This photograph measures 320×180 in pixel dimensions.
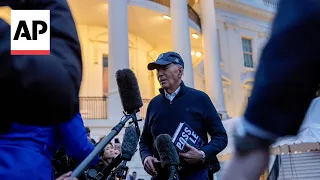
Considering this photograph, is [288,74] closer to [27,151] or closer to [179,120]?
[27,151]

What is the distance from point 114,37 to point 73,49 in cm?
1459

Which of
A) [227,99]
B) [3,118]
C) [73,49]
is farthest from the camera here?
[227,99]

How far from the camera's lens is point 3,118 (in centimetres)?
156

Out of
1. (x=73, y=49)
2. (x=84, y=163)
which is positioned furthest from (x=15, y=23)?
(x=84, y=163)

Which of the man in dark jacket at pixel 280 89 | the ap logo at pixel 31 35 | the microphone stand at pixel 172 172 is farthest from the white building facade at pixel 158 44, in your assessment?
the man in dark jacket at pixel 280 89

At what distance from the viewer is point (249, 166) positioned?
1273 mm

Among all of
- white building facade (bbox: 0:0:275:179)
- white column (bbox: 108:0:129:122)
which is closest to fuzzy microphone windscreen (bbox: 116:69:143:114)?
white building facade (bbox: 0:0:275:179)

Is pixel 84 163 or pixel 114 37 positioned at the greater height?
pixel 114 37

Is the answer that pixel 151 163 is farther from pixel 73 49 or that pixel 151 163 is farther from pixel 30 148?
pixel 73 49

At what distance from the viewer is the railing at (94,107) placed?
17.9m

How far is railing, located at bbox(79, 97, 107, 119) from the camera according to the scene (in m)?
17.9

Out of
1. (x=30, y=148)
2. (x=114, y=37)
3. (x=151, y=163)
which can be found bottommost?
(x=151, y=163)

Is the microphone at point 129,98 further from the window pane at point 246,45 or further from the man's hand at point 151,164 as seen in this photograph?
the window pane at point 246,45

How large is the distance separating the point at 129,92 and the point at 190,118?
723mm
